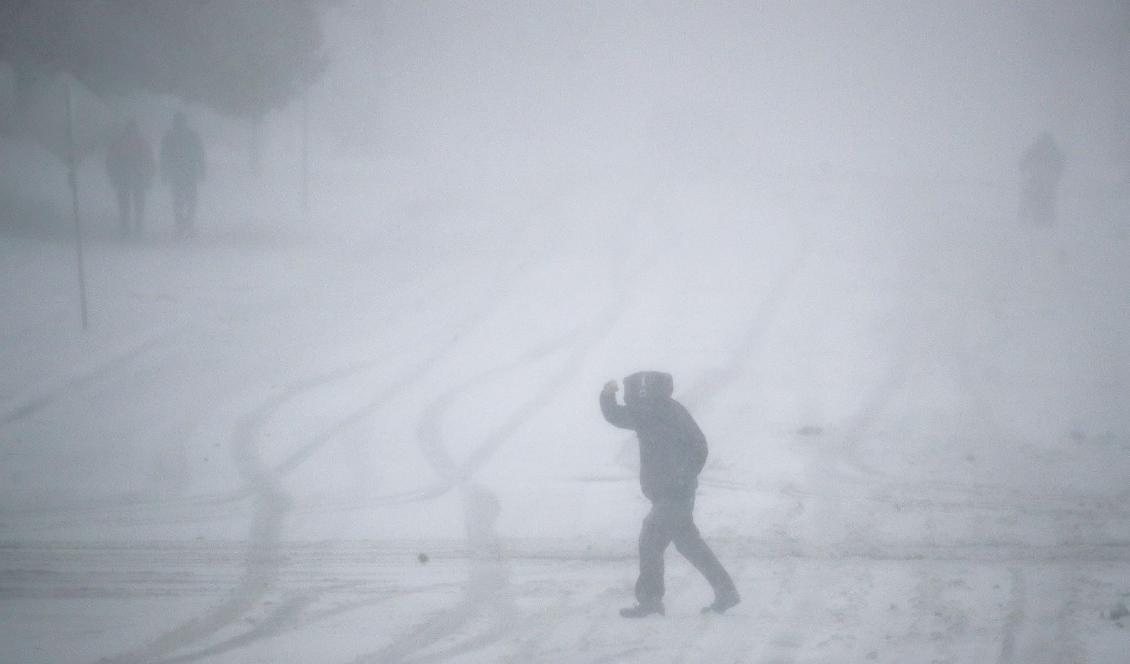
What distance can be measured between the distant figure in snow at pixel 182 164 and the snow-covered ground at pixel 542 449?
127 centimetres

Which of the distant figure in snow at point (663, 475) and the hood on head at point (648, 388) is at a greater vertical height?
the hood on head at point (648, 388)

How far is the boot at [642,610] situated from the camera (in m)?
6.62

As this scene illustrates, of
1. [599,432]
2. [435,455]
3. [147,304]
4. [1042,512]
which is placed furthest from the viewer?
[147,304]

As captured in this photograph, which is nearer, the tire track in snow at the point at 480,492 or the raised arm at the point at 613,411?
the tire track in snow at the point at 480,492

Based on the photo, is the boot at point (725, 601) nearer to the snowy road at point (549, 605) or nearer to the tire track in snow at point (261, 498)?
the snowy road at point (549, 605)

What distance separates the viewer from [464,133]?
2218 inches

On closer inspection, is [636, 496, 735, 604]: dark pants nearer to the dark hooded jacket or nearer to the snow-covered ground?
the dark hooded jacket

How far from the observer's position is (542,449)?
454 inches

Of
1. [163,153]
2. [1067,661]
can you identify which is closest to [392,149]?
[163,153]

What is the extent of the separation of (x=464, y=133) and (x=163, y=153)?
36139mm

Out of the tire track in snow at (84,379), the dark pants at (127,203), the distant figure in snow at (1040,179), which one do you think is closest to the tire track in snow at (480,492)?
the tire track in snow at (84,379)

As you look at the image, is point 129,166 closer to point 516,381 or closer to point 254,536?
point 516,381

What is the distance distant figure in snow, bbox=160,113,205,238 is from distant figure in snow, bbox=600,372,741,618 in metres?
16.8

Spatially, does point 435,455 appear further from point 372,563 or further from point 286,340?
point 286,340
